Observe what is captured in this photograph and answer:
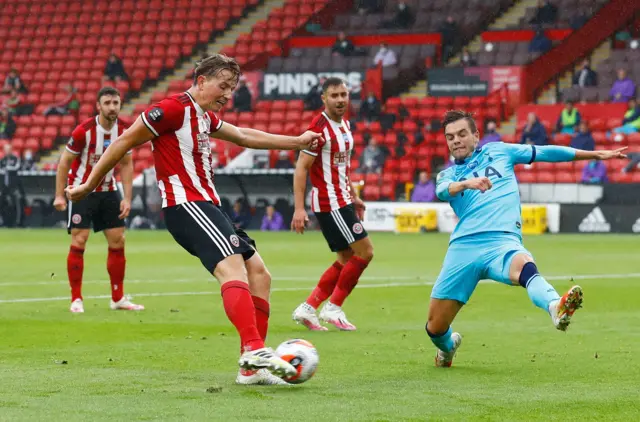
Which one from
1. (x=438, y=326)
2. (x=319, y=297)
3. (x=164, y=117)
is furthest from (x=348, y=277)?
(x=164, y=117)

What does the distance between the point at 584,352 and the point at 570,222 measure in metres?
19.2

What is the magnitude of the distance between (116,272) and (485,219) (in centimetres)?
522

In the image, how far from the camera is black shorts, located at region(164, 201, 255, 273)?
7.25 meters

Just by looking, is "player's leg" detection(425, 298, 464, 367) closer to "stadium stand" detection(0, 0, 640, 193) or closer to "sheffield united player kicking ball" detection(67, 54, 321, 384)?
"sheffield united player kicking ball" detection(67, 54, 321, 384)

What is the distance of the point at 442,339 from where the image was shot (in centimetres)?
785

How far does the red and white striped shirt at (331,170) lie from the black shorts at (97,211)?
2.31 metres

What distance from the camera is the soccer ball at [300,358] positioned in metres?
6.82

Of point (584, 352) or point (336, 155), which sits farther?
point (336, 155)

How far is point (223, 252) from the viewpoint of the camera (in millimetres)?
7238

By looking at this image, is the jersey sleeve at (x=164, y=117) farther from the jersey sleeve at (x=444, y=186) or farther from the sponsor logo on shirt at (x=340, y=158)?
the sponsor logo on shirt at (x=340, y=158)

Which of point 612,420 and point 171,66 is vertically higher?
point 171,66

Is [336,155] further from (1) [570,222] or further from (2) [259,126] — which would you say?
(2) [259,126]

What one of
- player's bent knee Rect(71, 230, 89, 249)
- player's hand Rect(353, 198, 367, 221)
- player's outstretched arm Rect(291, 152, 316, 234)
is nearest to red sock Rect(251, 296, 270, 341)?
player's outstretched arm Rect(291, 152, 316, 234)

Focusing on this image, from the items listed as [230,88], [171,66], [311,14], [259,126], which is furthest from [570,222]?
[230,88]
